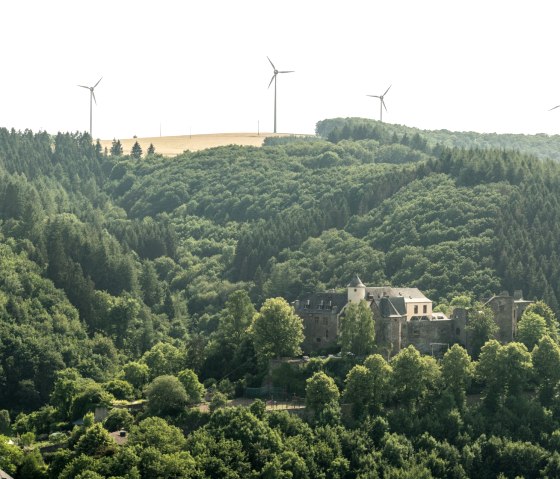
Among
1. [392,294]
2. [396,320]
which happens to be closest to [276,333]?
[396,320]

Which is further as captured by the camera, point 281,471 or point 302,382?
point 302,382

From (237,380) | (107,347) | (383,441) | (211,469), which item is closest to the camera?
(211,469)

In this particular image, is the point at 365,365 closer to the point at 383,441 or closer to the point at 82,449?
the point at 383,441

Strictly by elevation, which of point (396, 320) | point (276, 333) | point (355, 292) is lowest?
point (276, 333)

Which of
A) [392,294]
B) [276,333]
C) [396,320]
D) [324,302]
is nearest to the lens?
[276,333]

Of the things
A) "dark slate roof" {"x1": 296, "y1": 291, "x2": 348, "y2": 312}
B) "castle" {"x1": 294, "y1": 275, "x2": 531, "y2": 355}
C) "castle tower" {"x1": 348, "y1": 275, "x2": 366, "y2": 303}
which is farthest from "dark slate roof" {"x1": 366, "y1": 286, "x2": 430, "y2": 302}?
"dark slate roof" {"x1": 296, "y1": 291, "x2": 348, "y2": 312}

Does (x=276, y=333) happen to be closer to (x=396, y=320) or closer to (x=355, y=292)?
(x=355, y=292)

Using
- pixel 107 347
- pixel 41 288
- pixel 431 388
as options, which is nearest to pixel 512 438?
pixel 431 388

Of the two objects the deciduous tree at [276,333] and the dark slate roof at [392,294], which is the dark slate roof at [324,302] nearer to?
the dark slate roof at [392,294]

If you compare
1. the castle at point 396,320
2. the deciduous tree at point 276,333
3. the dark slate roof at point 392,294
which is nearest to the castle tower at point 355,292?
the castle at point 396,320
